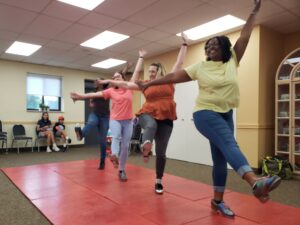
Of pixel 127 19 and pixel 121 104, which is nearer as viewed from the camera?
pixel 121 104

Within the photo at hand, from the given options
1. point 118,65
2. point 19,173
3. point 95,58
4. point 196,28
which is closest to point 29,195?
point 19,173

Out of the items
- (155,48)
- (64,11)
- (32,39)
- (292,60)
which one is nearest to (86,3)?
(64,11)

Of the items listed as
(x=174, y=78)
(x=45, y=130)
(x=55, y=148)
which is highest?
(x=174, y=78)

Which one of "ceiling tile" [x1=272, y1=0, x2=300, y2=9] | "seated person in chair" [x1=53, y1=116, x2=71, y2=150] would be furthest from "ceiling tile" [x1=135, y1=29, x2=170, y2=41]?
"seated person in chair" [x1=53, y1=116, x2=71, y2=150]

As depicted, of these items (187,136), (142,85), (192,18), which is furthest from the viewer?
(187,136)

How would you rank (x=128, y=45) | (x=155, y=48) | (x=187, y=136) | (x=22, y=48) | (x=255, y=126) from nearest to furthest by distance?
(x=255, y=126) < (x=187, y=136) < (x=128, y=45) < (x=155, y=48) < (x=22, y=48)

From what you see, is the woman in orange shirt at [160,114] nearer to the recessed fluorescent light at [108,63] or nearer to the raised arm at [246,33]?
the raised arm at [246,33]

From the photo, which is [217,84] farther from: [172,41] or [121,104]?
[172,41]

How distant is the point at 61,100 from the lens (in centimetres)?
846

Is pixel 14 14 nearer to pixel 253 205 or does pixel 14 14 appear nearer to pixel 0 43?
pixel 0 43

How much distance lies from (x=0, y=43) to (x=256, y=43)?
206 inches

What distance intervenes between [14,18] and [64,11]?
0.97 metres

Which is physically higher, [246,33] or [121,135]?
[246,33]

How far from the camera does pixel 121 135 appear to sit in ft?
11.0
